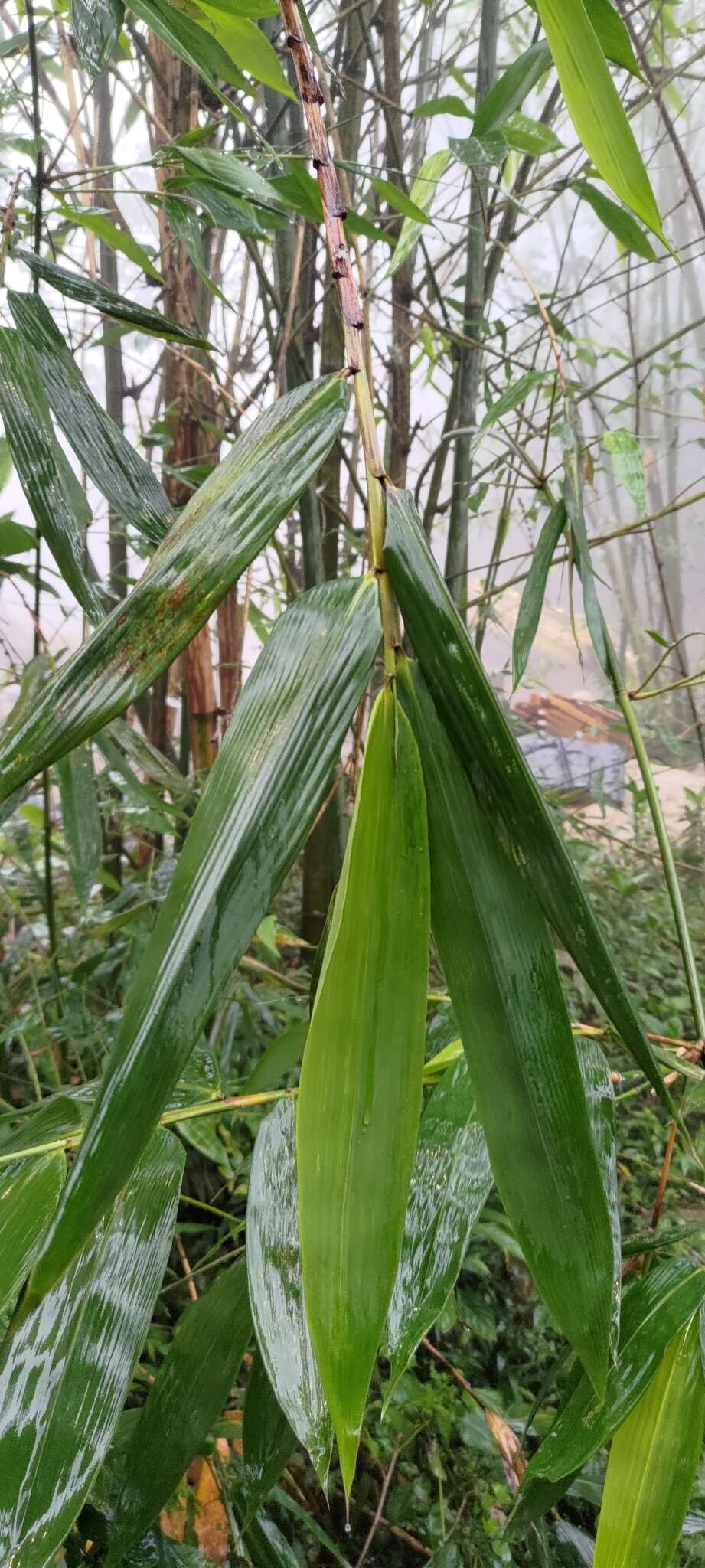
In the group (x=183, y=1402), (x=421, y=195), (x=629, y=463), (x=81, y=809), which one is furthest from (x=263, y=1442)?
(x=421, y=195)

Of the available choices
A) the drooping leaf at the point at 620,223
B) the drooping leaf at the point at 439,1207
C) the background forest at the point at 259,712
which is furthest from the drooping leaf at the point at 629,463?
the drooping leaf at the point at 439,1207

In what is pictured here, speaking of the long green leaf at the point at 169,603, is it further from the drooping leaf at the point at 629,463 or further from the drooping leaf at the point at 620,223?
the drooping leaf at the point at 629,463

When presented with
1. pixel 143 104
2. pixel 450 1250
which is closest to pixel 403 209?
pixel 450 1250

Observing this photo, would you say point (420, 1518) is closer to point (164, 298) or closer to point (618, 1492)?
point (618, 1492)

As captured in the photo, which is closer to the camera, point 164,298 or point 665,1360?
point 665,1360

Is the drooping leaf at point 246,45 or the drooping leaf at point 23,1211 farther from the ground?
the drooping leaf at point 246,45
